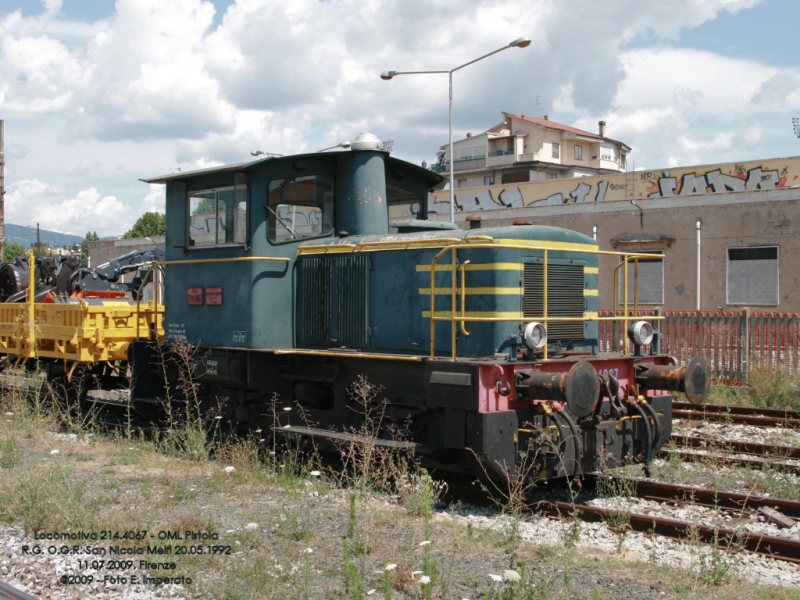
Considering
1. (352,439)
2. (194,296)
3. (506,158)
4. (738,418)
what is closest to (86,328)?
(194,296)

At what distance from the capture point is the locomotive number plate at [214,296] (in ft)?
28.0

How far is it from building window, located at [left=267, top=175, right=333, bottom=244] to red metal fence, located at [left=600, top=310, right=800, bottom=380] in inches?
285

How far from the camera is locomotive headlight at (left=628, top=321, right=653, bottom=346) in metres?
7.57

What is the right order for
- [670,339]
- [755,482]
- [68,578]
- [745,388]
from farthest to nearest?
1. [670,339]
2. [745,388]
3. [755,482]
4. [68,578]

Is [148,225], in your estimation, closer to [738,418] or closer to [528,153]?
[528,153]

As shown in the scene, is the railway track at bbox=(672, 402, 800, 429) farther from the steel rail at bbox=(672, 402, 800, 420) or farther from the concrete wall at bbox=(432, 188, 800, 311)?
the concrete wall at bbox=(432, 188, 800, 311)

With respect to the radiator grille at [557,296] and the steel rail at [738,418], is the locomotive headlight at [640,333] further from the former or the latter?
the steel rail at [738,418]

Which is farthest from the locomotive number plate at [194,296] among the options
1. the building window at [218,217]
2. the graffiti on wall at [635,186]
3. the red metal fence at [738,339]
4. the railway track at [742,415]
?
the graffiti on wall at [635,186]

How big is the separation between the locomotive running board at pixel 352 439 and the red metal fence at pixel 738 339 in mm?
7816

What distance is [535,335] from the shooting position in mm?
6598

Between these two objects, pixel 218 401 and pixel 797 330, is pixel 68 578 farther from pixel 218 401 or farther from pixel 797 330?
pixel 797 330

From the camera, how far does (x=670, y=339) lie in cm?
1542

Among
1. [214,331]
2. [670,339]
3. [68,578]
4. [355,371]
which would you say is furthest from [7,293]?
[670,339]

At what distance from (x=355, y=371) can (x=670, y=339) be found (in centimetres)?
969
